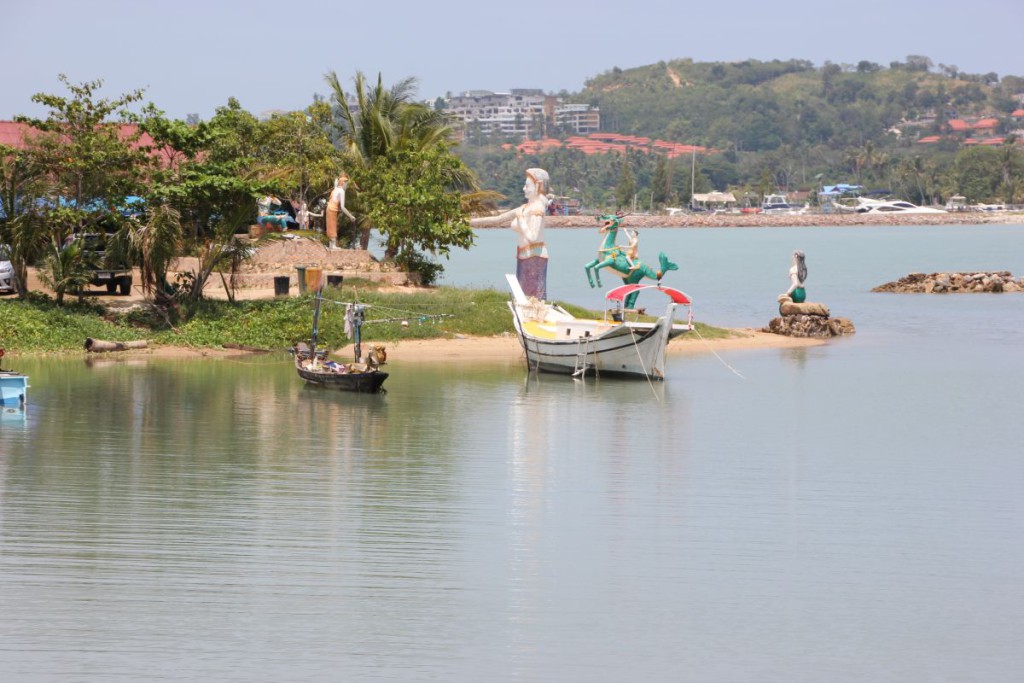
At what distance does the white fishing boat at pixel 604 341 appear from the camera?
33.1 metres

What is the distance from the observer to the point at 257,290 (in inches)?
1666

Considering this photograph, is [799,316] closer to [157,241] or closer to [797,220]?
[157,241]

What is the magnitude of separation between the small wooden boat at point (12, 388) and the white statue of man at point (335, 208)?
19.8 metres

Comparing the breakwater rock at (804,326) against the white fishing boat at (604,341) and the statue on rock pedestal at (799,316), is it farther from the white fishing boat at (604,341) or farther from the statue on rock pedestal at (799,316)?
the white fishing boat at (604,341)

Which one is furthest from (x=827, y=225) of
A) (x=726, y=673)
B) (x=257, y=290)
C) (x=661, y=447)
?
(x=726, y=673)

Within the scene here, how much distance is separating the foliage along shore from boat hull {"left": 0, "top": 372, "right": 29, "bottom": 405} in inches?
277

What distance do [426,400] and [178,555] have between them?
13.4 m

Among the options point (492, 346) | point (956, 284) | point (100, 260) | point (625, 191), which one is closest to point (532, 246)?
point (492, 346)

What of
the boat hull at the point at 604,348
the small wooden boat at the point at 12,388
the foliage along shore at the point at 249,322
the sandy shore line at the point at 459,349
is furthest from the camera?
the sandy shore line at the point at 459,349

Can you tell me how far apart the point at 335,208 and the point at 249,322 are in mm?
10586

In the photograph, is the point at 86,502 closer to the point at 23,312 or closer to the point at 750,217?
the point at 23,312

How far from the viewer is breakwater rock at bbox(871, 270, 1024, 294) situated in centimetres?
6606

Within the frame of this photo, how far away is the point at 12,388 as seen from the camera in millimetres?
27828

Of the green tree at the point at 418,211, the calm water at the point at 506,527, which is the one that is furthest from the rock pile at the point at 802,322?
the green tree at the point at 418,211
